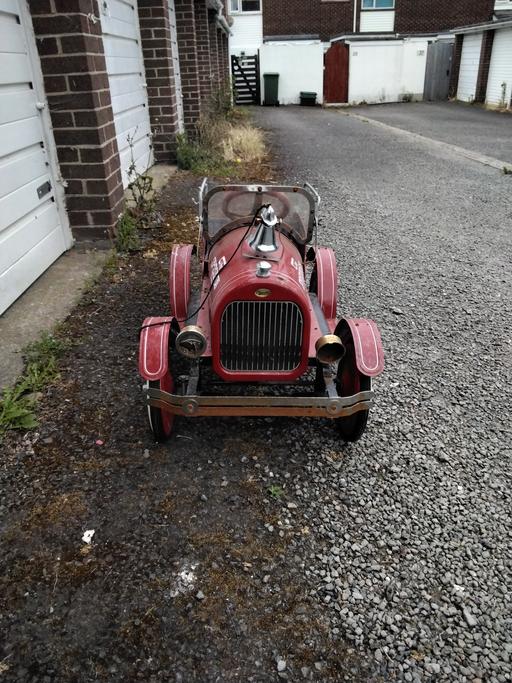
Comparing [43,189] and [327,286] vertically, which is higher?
[43,189]

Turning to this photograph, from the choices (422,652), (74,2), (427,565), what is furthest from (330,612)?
(74,2)

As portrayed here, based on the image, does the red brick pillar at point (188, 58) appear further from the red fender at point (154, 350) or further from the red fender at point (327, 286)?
the red fender at point (154, 350)

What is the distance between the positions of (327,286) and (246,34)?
96.8 feet

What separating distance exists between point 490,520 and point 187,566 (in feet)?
4.90

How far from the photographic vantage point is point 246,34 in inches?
1128

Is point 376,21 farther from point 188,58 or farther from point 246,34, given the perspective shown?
point 188,58

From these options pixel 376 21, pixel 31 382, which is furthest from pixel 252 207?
pixel 376 21

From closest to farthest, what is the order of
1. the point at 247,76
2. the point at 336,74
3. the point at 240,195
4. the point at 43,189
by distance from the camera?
the point at 240,195, the point at 43,189, the point at 336,74, the point at 247,76

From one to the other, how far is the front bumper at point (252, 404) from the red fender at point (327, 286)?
1.12 meters

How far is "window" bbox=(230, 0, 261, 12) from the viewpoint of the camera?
1132 inches

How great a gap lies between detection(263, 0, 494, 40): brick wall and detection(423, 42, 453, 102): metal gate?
3549 millimetres

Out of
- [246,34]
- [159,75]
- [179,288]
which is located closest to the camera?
[179,288]

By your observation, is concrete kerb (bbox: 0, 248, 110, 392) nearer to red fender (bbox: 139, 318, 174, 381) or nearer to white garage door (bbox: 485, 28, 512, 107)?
red fender (bbox: 139, 318, 174, 381)

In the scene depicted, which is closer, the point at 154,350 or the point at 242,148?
the point at 154,350
